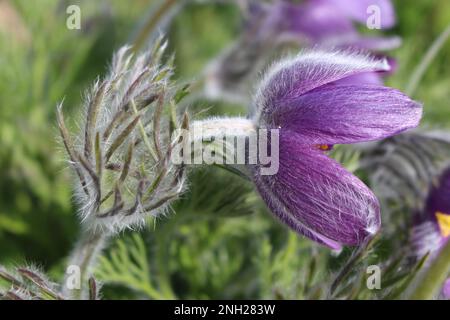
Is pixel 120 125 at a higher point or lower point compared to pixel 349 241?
higher

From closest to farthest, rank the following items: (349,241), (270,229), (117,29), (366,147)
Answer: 1. (349,241)
2. (366,147)
3. (270,229)
4. (117,29)

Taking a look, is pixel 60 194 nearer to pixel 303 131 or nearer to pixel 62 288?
pixel 62 288

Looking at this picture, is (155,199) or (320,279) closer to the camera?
(155,199)

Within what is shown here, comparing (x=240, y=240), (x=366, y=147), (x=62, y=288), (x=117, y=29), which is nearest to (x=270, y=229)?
(x=240, y=240)

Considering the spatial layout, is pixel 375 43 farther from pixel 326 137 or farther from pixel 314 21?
pixel 326 137

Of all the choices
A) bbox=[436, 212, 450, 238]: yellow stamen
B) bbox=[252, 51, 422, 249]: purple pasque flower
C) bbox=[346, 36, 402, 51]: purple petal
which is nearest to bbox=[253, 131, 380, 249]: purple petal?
bbox=[252, 51, 422, 249]: purple pasque flower
